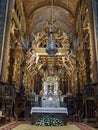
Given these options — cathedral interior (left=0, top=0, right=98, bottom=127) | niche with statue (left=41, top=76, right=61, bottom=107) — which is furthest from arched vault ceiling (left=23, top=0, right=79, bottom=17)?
niche with statue (left=41, top=76, right=61, bottom=107)

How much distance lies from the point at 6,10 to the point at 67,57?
8.71m

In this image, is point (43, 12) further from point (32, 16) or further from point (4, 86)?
point (4, 86)

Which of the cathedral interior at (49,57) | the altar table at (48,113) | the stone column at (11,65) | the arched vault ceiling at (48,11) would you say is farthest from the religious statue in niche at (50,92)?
the arched vault ceiling at (48,11)

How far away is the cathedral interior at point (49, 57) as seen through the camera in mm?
11391

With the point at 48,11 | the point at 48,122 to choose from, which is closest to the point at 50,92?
the point at 48,122

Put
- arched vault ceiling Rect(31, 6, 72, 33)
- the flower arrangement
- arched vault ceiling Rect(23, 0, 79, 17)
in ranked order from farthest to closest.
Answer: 1. arched vault ceiling Rect(31, 6, 72, 33)
2. arched vault ceiling Rect(23, 0, 79, 17)
3. the flower arrangement

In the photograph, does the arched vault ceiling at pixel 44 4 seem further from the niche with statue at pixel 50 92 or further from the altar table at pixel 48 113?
the altar table at pixel 48 113

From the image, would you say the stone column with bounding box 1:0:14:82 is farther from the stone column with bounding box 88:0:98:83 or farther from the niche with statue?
the niche with statue

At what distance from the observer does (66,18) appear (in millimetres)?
22125

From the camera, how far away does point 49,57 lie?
19.8m

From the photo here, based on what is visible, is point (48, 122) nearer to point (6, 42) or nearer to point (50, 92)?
point (6, 42)

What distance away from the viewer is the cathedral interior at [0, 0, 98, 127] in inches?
448

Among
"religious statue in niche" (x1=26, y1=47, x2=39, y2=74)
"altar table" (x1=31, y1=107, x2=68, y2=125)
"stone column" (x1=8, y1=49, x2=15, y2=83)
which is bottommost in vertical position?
"altar table" (x1=31, y1=107, x2=68, y2=125)

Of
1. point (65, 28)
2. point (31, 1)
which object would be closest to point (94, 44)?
point (31, 1)
